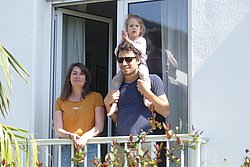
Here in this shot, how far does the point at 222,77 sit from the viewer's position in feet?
18.7

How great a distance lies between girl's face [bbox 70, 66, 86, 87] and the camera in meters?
6.06

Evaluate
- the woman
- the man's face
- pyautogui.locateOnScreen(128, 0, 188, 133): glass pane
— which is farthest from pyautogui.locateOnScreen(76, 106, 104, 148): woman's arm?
pyautogui.locateOnScreen(128, 0, 188, 133): glass pane

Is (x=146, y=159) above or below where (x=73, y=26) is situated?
below

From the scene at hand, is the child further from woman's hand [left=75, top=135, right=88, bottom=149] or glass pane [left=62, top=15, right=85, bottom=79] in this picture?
glass pane [left=62, top=15, right=85, bottom=79]

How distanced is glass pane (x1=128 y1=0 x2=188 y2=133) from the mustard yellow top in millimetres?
676

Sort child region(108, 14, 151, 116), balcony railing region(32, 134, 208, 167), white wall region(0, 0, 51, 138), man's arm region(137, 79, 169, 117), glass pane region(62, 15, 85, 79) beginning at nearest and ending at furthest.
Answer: balcony railing region(32, 134, 208, 167)
man's arm region(137, 79, 169, 117)
child region(108, 14, 151, 116)
white wall region(0, 0, 51, 138)
glass pane region(62, 15, 85, 79)

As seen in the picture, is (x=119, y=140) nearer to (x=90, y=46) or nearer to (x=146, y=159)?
(x=146, y=159)

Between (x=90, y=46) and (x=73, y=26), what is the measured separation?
1.29ft

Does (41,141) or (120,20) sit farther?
(120,20)

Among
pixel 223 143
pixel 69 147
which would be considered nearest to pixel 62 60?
pixel 69 147

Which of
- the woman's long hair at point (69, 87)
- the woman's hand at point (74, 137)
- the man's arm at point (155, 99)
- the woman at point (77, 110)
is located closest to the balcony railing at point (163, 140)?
the woman's hand at point (74, 137)

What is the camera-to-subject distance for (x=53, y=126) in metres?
6.52

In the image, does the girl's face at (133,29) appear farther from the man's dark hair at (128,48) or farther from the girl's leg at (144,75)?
the girl's leg at (144,75)

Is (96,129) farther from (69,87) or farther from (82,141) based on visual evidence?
(69,87)
